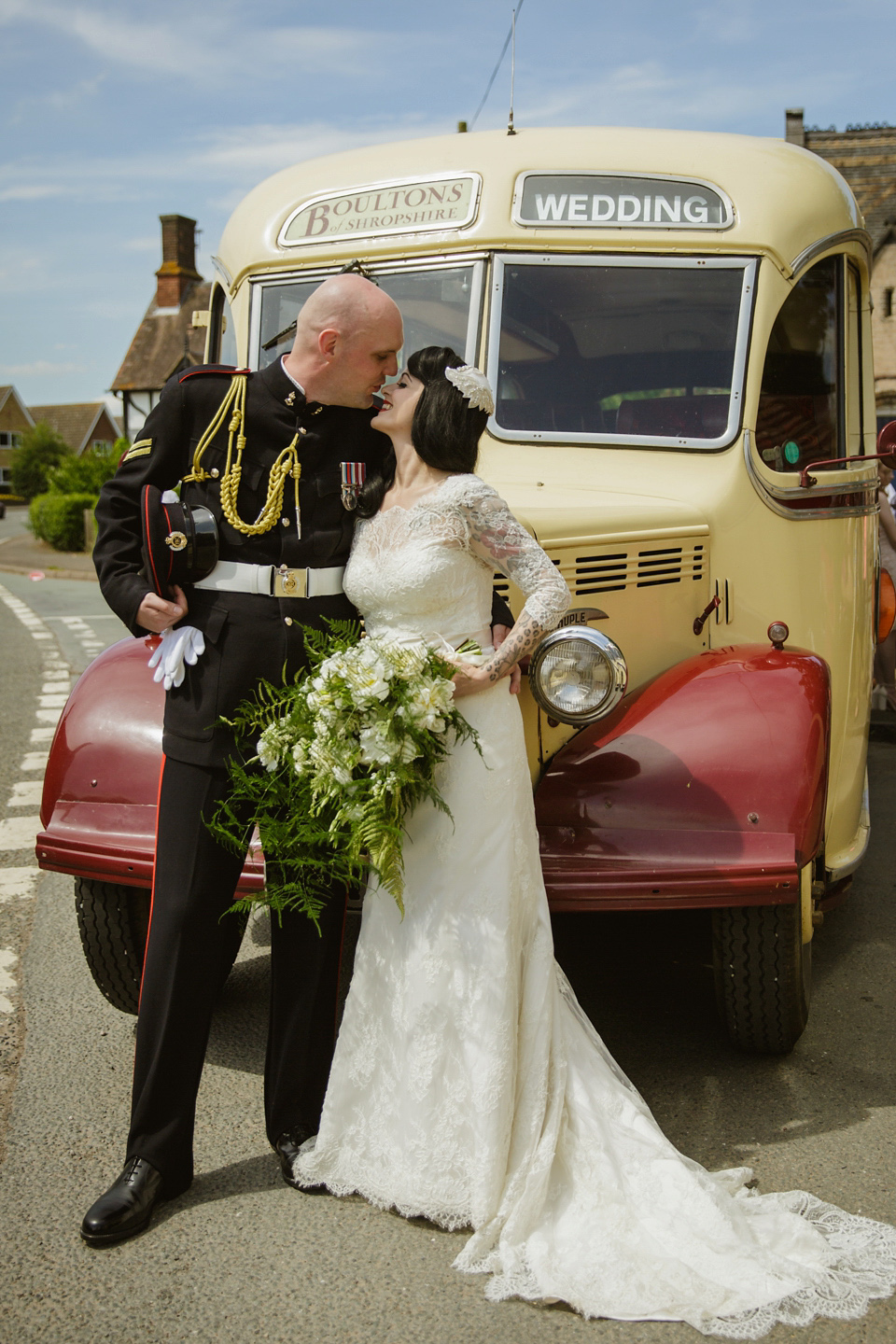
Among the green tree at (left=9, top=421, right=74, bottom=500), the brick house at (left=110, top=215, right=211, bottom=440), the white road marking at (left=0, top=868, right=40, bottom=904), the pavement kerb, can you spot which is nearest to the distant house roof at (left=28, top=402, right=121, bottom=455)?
the green tree at (left=9, top=421, right=74, bottom=500)

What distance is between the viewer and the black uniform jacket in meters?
2.97

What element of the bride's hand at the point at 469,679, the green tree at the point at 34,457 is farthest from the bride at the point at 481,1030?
the green tree at the point at 34,457

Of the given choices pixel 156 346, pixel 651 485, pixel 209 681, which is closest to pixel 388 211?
pixel 651 485

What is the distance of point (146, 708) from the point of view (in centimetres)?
367

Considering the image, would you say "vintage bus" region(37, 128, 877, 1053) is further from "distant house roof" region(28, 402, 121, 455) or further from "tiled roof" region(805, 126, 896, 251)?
"distant house roof" region(28, 402, 121, 455)

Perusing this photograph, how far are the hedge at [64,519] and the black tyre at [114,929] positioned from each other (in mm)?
27944

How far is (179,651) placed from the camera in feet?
9.77

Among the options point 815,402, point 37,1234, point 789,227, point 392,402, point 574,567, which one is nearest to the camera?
point 37,1234

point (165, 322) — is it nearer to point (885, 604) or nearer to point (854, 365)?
point (885, 604)

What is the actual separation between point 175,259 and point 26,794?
39660 millimetres

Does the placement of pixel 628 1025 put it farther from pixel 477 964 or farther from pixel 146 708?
pixel 146 708

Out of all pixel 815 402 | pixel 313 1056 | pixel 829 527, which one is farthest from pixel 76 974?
pixel 815 402

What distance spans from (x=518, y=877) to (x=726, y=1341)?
1.04 meters

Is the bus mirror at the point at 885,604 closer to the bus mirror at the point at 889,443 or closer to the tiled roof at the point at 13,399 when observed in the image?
the bus mirror at the point at 889,443
